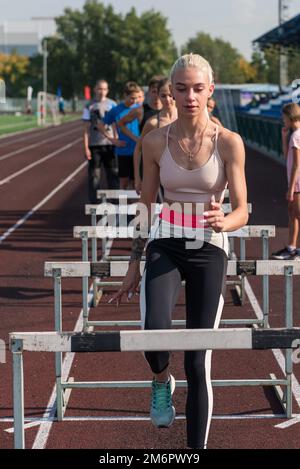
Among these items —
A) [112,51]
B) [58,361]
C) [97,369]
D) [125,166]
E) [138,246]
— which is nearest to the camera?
[138,246]

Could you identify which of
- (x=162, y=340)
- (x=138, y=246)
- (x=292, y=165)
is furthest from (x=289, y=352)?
(x=292, y=165)

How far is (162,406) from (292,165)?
7153mm

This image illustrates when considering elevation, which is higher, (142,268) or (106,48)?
(106,48)

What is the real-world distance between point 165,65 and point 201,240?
127 metres

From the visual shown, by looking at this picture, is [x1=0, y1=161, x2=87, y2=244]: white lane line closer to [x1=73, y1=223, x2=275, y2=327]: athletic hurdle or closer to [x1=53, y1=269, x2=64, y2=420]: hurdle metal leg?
[x1=73, y1=223, x2=275, y2=327]: athletic hurdle

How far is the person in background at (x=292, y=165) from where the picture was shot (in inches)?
450

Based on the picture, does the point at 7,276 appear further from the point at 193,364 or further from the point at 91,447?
the point at 193,364

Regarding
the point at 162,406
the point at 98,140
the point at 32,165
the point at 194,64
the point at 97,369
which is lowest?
the point at 32,165

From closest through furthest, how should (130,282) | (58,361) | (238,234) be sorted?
(130,282) → (58,361) → (238,234)

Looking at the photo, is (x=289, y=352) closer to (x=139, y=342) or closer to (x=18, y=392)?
(x=139, y=342)

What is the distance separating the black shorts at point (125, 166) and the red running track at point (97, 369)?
3.23 feet

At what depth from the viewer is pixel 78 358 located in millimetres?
7461

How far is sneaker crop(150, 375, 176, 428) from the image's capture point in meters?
4.68

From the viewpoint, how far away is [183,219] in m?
4.70
